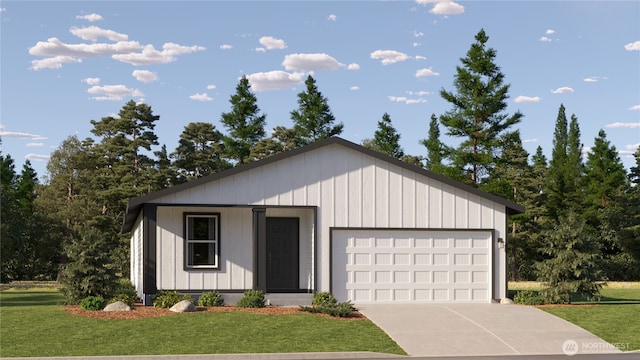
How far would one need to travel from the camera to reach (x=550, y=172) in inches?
2389

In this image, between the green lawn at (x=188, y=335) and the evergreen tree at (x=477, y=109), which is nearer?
the green lawn at (x=188, y=335)

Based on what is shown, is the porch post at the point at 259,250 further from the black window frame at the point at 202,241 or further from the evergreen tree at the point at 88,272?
the evergreen tree at the point at 88,272

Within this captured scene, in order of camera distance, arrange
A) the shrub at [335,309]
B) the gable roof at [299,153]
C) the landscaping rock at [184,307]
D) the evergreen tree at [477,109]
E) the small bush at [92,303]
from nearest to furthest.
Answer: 1. the shrub at [335,309]
2. the landscaping rock at [184,307]
3. the small bush at [92,303]
4. the gable roof at [299,153]
5. the evergreen tree at [477,109]

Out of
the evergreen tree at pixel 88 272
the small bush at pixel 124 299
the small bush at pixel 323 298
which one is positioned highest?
the evergreen tree at pixel 88 272

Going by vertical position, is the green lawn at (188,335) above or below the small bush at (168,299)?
below

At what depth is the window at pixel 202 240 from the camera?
A: 24.8m

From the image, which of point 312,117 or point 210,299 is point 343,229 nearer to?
point 210,299

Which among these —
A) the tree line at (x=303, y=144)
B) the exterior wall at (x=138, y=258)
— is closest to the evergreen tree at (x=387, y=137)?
the tree line at (x=303, y=144)

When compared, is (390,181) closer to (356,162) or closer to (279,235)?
(356,162)

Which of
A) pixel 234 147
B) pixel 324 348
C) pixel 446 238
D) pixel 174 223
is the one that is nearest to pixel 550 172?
pixel 234 147

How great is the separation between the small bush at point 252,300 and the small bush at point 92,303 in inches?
153

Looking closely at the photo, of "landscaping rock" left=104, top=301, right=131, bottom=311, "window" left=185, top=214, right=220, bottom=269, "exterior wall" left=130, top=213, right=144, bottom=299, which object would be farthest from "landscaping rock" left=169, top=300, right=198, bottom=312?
"exterior wall" left=130, top=213, right=144, bottom=299

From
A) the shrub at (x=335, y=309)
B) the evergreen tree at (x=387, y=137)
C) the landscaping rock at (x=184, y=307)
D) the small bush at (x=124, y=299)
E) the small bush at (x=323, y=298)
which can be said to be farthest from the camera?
the evergreen tree at (x=387, y=137)

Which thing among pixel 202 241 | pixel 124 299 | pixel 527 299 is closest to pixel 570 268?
pixel 527 299
